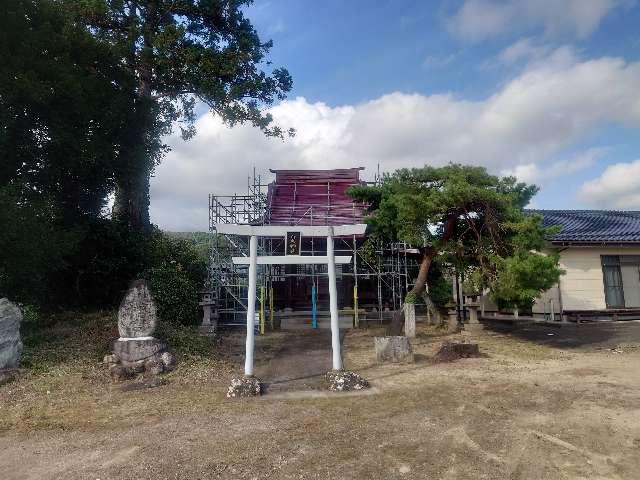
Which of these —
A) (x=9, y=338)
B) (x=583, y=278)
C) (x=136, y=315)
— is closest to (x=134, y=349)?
(x=136, y=315)

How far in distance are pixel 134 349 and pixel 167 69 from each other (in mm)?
11592

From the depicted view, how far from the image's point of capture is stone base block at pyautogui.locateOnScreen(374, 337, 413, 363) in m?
10.4

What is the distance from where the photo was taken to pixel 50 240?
427 inches

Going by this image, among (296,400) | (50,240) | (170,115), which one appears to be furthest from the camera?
(170,115)

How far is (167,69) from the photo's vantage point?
16.6 metres

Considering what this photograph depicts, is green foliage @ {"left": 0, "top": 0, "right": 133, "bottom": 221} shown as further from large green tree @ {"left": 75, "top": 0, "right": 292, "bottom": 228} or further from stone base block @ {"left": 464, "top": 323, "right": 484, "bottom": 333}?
stone base block @ {"left": 464, "top": 323, "right": 484, "bottom": 333}

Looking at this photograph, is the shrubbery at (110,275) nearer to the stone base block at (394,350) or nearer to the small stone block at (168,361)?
the small stone block at (168,361)

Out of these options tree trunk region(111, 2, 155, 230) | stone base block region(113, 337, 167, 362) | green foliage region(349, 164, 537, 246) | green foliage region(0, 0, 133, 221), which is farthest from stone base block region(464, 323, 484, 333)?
green foliage region(0, 0, 133, 221)

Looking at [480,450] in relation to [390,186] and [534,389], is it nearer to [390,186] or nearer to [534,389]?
[534,389]

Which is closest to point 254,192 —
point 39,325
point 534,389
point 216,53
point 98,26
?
point 216,53

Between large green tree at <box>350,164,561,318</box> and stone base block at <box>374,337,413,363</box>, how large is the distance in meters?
2.78

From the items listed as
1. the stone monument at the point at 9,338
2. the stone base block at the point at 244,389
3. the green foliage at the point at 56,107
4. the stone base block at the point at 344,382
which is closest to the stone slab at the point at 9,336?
the stone monument at the point at 9,338

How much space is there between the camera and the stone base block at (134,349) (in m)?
9.46

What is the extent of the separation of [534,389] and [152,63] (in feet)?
53.5
